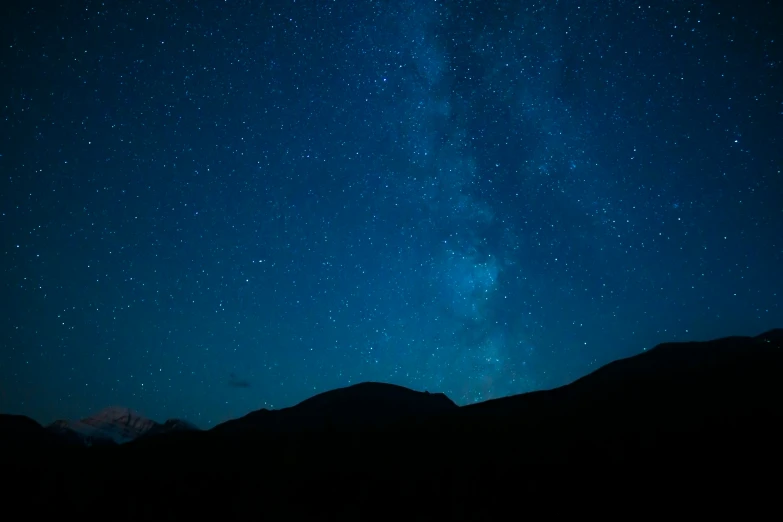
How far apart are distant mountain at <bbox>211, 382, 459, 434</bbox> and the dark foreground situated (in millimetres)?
5467

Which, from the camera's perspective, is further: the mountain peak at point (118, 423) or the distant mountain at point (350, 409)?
the mountain peak at point (118, 423)

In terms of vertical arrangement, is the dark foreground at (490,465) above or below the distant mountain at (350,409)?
below

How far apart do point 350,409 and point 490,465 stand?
49.4ft

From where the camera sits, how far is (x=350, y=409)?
23672mm

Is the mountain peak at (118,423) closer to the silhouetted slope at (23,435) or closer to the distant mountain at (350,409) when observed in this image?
the silhouetted slope at (23,435)

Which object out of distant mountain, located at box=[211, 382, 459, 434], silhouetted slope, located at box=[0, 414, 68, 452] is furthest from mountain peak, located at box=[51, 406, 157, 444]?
distant mountain, located at box=[211, 382, 459, 434]

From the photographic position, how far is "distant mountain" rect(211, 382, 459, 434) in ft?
70.7

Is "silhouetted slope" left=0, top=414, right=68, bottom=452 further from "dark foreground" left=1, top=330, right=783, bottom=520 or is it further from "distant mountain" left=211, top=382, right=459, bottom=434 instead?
"distant mountain" left=211, top=382, right=459, bottom=434

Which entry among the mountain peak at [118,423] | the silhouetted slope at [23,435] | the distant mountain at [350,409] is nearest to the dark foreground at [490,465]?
the distant mountain at [350,409]

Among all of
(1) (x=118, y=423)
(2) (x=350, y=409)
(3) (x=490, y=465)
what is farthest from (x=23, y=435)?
(1) (x=118, y=423)

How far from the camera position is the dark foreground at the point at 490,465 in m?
8.09

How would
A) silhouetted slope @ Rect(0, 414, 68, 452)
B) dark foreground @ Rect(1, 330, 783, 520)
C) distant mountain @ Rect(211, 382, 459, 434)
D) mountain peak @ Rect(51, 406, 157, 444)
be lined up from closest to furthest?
1. dark foreground @ Rect(1, 330, 783, 520)
2. distant mountain @ Rect(211, 382, 459, 434)
3. silhouetted slope @ Rect(0, 414, 68, 452)
4. mountain peak @ Rect(51, 406, 157, 444)

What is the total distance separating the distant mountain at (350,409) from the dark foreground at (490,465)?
17.9ft

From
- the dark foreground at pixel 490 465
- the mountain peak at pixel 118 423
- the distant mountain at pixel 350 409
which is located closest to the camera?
the dark foreground at pixel 490 465
